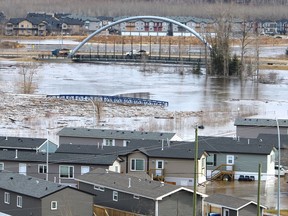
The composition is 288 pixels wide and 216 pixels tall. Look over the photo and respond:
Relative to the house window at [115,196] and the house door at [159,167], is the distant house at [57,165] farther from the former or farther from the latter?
the house window at [115,196]

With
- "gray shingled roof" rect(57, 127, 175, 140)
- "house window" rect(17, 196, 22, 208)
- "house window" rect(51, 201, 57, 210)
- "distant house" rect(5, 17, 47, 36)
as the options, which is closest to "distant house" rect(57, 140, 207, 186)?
"gray shingled roof" rect(57, 127, 175, 140)

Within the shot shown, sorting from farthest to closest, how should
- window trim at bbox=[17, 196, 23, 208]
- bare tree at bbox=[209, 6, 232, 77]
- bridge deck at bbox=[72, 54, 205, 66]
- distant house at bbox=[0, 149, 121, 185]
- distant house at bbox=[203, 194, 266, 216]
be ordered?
bridge deck at bbox=[72, 54, 205, 66] → bare tree at bbox=[209, 6, 232, 77] → distant house at bbox=[0, 149, 121, 185] → distant house at bbox=[203, 194, 266, 216] → window trim at bbox=[17, 196, 23, 208]

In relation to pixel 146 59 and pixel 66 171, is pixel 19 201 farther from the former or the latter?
pixel 146 59

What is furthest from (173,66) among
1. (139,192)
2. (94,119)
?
(139,192)

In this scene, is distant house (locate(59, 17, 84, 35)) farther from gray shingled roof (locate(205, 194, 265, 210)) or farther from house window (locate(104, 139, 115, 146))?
gray shingled roof (locate(205, 194, 265, 210))

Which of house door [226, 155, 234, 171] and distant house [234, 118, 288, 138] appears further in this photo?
distant house [234, 118, 288, 138]

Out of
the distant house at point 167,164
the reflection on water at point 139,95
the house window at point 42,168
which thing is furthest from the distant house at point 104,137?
the reflection on water at point 139,95

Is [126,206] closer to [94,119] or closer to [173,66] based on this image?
[94,119]
